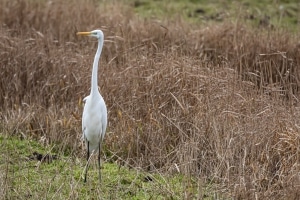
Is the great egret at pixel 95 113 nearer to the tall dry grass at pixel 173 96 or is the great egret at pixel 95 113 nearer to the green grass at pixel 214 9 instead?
the tall dry grass at pixel 173 96

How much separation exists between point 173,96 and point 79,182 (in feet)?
3.66

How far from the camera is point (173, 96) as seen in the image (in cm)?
526

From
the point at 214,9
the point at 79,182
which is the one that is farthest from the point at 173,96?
the point at 214,9

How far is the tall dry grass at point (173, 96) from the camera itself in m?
4.66

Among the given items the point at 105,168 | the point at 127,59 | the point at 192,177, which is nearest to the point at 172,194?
the point at 192,177

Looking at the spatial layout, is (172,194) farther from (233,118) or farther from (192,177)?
(233,118)

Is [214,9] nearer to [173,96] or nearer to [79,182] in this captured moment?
[173,96]

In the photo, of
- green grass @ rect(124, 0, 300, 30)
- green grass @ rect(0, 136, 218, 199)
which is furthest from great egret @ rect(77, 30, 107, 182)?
green grass @ rect(124, 0, 300, 30)

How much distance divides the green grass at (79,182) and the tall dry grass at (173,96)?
141 mm

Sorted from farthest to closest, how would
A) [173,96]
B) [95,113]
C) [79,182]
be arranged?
[173,96], [95,113], [79,182]

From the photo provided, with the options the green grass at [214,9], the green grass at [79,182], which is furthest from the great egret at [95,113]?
the green grass at [214,9]

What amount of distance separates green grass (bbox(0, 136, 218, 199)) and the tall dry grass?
14 centimetres

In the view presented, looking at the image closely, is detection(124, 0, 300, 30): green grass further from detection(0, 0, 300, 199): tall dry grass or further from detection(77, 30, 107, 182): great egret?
detection(77, 30, 107, 182): great egret

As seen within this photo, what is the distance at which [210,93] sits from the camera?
17.4 feet
